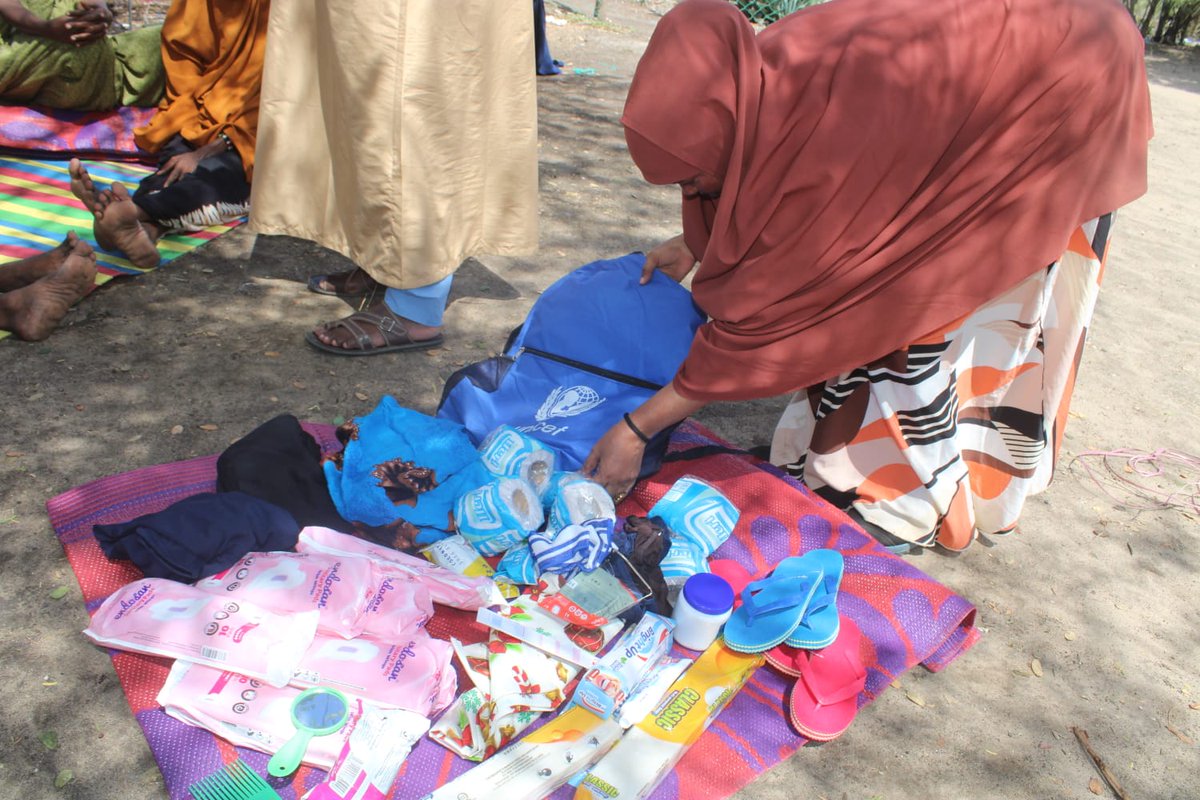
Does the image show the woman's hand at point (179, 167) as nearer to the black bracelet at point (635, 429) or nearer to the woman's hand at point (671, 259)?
the woman's hand at point (671, 259)

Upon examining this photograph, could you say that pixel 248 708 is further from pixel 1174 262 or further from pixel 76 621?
pixel 1174 262

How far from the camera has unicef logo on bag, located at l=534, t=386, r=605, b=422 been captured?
8.61ft

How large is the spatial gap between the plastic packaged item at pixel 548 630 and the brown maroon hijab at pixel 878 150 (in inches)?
26.0

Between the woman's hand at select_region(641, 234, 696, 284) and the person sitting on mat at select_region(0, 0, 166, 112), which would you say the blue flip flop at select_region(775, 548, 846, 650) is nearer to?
the woman's hand at select_region(641, 234, 696, 284)

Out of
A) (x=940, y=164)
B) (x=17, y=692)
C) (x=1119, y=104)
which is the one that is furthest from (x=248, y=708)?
(x=1119, y=104)

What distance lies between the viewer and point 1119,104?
85.4 inches

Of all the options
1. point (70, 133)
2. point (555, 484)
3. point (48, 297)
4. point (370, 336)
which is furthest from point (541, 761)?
point (70, 133)

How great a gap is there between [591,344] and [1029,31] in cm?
135

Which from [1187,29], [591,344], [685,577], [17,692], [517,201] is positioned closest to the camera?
[17,692]

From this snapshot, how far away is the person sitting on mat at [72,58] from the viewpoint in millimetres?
4012

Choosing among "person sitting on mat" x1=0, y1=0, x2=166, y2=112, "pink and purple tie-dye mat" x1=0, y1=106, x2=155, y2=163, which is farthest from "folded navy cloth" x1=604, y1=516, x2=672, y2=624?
"person sitting on mat" x1=0, y1=0, x2=166, y2=112

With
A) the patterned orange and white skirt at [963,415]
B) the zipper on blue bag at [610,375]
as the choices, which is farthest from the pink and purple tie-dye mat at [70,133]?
the patterned orange and white skirt at [963,415]

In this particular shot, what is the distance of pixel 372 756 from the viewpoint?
1780mm

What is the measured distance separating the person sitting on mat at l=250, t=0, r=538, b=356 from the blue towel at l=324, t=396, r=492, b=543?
696mm
